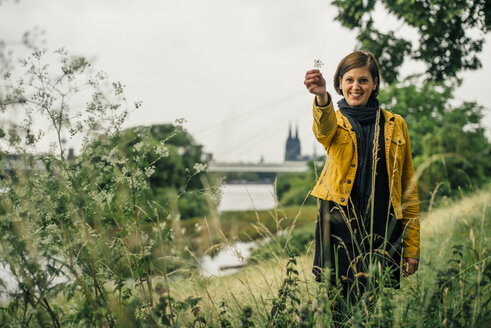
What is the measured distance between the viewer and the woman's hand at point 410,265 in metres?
2.29

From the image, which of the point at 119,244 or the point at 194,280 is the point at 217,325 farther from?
the point at 119,244

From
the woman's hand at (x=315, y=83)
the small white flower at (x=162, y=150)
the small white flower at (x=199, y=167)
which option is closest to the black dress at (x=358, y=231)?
the woman's hand at (x=315, y=83)

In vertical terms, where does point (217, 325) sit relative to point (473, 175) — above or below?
above

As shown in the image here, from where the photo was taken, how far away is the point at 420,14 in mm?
6938

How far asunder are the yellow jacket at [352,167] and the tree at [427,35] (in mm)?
5076

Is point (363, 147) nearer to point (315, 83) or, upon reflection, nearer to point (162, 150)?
point (315, 83)

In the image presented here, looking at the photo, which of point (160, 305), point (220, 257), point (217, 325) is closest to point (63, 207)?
point (160, 305)

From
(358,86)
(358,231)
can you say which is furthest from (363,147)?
(358,231)

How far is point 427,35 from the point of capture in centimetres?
794

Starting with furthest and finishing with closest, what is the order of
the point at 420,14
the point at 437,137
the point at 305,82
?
1. the point at 437,137
2. the point at 420,14
3. the point at 305,82

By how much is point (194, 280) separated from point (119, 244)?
52 centimetres

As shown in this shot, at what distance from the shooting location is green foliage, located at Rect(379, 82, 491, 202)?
14.9 metres

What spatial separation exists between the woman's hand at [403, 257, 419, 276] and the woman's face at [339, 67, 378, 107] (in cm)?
96

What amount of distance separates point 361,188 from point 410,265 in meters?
0.54
